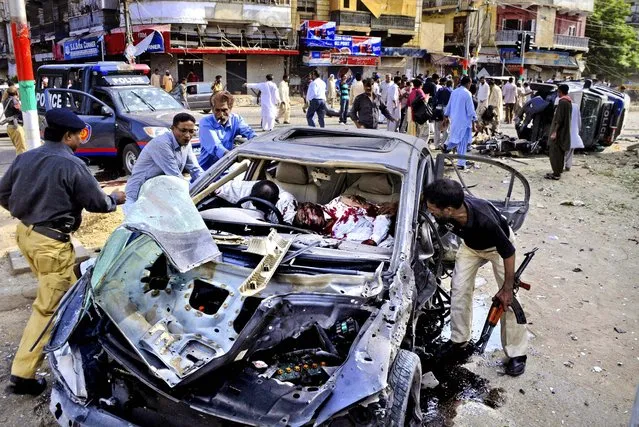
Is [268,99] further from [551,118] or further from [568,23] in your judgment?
[568,23]

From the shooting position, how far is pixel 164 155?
4.71m

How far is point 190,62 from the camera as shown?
29516mm

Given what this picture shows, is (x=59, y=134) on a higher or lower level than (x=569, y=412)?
higher

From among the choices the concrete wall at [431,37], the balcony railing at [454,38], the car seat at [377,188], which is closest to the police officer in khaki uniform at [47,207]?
the car seat at [377,188]

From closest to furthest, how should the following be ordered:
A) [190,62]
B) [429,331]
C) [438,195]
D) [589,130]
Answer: [438,195], [429,331], [589,130], [190,62]

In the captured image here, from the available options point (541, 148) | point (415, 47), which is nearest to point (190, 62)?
point (415, 47)

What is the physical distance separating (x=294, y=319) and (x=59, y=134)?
6.73 ft

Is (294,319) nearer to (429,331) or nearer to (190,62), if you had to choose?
(429,331)

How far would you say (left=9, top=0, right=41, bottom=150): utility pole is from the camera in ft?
19.0

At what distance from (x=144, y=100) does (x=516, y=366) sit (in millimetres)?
8691

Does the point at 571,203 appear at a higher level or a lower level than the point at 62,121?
lower

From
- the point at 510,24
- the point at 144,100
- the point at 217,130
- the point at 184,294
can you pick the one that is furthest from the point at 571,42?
the point at 184,294

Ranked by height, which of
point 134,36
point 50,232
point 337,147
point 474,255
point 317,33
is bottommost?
point 474,255

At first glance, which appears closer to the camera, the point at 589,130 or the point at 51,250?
the point at 51,250
